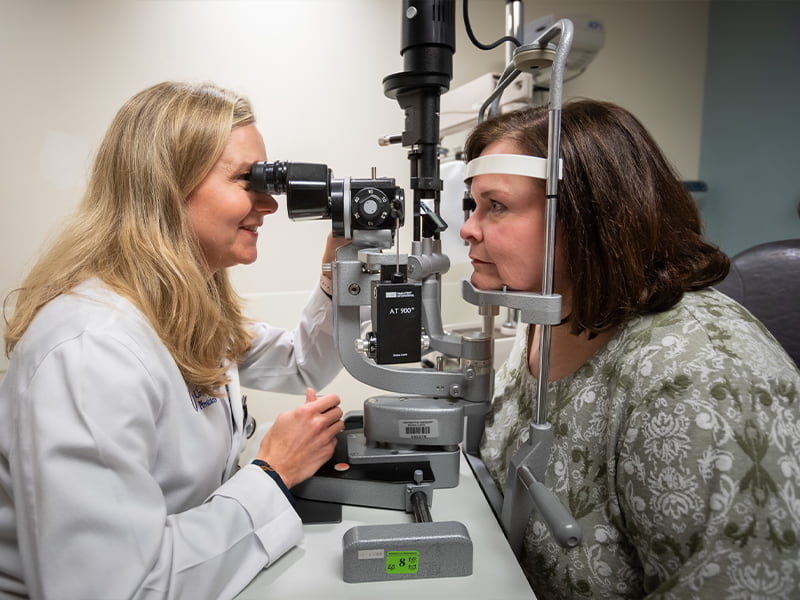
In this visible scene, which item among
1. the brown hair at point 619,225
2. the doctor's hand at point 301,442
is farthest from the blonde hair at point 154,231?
the brown hair at point 619,225

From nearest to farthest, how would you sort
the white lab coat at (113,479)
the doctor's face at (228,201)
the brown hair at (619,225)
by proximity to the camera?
the white lab coat at (113,479) → the brown hair at (619,225) → the doctor's face at (228,201)

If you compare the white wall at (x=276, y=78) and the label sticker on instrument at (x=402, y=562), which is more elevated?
the white wall at (x=276, y=78)

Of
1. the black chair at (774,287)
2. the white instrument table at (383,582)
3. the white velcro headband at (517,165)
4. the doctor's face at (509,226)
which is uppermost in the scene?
the white velcro headband at (517,165)

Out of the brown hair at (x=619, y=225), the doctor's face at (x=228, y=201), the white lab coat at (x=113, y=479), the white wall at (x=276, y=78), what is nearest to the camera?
the white lab coat at (x=113, y=479)

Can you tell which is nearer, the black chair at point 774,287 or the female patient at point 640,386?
the female patient at point 640,386

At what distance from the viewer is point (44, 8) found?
1867 mm

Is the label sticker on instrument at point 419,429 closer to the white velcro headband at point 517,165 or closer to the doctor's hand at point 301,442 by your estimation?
the doctor's hand at point 301,442

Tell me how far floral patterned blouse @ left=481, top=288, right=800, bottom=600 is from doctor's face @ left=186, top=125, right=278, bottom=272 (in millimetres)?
725

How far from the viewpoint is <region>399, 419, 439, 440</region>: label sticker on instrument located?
97 centimetres

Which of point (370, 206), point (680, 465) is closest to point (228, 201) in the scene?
point (370, 206)

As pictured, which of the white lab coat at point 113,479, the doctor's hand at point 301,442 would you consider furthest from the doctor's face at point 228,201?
the doctor's hand at point 301,442

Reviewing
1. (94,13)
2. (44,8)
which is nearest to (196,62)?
(94,13)

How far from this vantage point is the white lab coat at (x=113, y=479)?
2.07ft

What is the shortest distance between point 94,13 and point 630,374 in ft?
7.58
